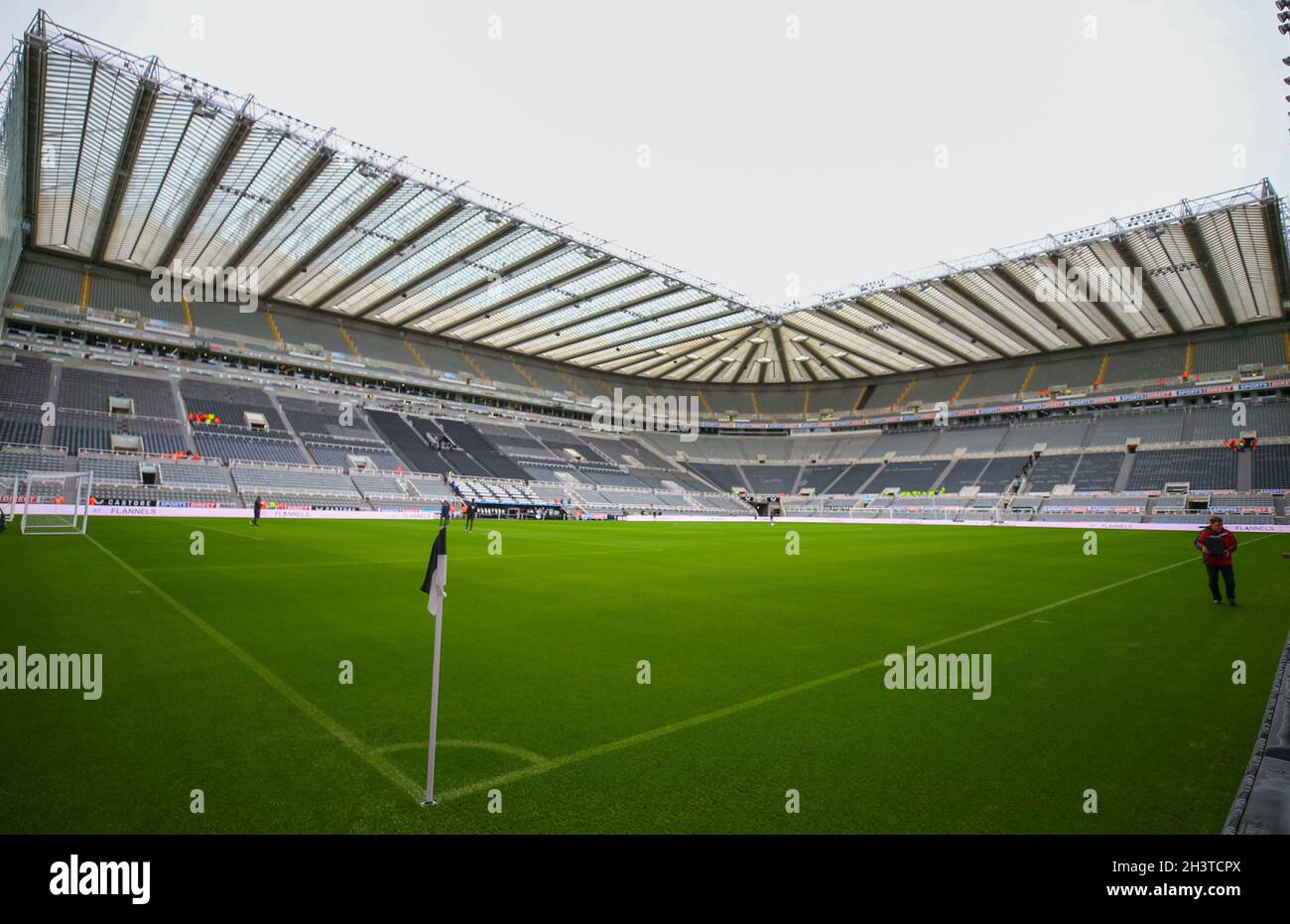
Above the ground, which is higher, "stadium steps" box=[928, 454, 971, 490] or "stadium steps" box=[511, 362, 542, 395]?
"stadium steps" box=[511, 362, 542, 395]

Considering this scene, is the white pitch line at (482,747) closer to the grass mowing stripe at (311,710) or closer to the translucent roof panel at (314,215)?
the grass mowing stripe at (311,710)

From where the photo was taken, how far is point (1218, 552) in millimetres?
10219

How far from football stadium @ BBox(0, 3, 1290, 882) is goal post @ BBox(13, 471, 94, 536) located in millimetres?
353

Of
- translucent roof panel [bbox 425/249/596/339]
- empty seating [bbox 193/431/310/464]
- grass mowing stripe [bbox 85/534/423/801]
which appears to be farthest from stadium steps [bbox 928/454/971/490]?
grass mowing stripe [bbox 85/534/423/801]

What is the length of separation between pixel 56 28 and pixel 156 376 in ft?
102

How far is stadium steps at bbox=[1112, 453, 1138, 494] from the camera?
5116 centimetres

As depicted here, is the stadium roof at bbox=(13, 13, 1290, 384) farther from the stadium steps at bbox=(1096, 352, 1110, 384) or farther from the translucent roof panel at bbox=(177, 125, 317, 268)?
the stadium steps at bbox=(1096, 352, 1110, 384)

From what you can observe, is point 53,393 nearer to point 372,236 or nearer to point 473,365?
point 372,236

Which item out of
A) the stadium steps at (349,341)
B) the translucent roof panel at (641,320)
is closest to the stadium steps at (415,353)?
the stadium steps at (349,341)

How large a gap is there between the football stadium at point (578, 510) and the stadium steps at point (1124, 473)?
0.74 m

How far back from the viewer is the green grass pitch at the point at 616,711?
134 inches

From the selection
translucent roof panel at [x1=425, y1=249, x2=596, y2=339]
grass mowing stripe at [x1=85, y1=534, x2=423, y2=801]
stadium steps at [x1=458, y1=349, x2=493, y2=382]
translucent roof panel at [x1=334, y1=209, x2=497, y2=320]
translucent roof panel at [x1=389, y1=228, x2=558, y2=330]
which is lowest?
grass mowing stripe at [x1=85, y1=534, x2=423, y2=801]

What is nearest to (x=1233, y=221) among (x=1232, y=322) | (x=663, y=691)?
(x=1232, y=322)
